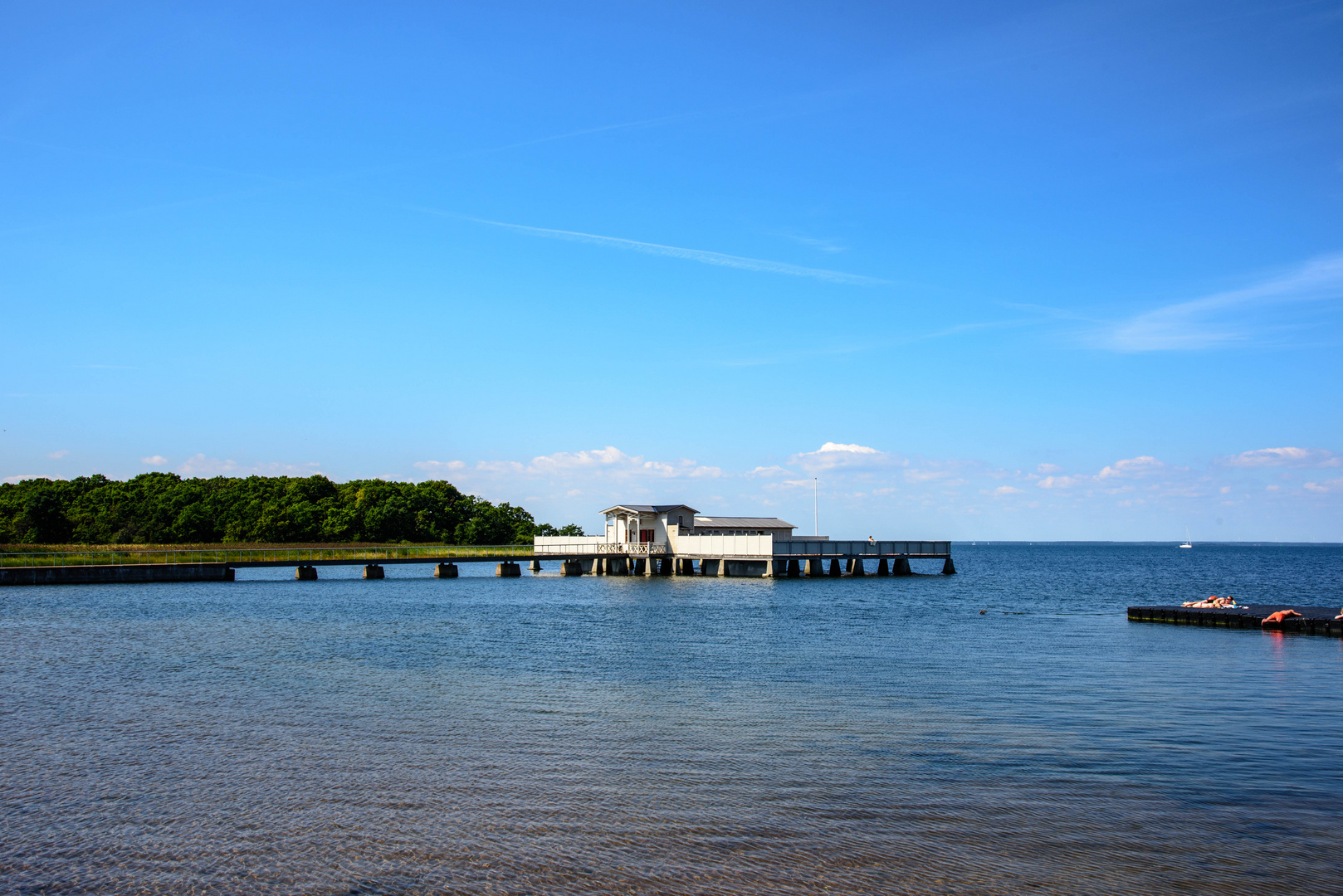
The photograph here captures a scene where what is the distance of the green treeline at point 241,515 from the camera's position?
112 meters

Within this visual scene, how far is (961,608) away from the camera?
49.5 meters

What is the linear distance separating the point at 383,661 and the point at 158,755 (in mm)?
11747

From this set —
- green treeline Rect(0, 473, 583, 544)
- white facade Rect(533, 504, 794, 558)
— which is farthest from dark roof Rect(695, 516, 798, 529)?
green treeline Rect(0, 473, 583, 544)

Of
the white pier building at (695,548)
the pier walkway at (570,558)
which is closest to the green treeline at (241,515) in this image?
the pier walkway at (570,558)

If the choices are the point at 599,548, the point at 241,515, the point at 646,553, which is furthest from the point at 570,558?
the point at 241,515

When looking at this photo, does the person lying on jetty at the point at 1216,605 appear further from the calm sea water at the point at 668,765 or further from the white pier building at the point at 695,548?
the white pier building at the point at 695,548

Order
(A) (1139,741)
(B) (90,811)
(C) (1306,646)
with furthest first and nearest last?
(C) (1306,646), (A) (1139,741), (B) (90,811)

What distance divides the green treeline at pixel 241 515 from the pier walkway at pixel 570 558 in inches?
1197

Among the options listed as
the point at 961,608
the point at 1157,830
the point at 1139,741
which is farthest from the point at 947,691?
the point at 961,608

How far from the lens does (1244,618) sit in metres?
35.3

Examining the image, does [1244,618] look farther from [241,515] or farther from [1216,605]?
[241,515]

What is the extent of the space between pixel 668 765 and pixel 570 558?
207ft

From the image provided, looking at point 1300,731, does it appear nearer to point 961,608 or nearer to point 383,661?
point 383,661

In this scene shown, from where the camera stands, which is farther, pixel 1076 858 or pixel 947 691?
pixel 947 691
